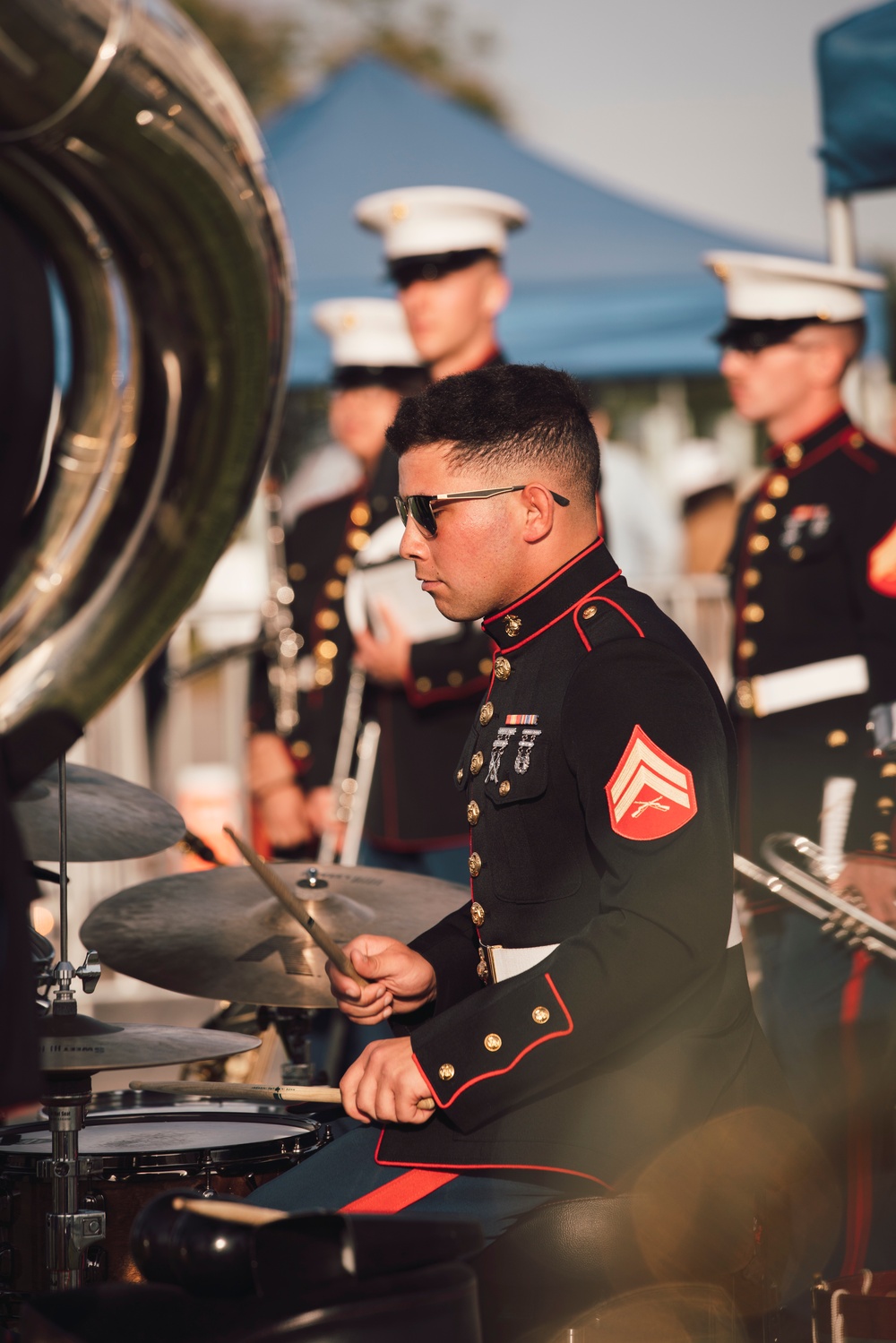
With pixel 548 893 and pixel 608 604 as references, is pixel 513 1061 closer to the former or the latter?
pixel 548 893

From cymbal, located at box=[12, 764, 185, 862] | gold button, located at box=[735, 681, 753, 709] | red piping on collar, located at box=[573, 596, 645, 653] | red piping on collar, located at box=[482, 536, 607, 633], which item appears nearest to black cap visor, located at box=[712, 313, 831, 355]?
gold button, located at box=[735, 681, 753, 709]

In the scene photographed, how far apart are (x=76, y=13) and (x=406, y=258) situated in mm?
2971

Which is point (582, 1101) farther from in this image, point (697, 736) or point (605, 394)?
point (605, 394)

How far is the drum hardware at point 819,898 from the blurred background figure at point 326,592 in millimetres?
1569

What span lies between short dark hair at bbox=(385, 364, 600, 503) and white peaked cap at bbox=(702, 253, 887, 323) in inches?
92.8

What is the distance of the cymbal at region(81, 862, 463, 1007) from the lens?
3.09 m

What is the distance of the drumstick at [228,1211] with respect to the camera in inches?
75.9

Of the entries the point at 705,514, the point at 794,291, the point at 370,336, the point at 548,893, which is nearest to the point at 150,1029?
the point at 548,893

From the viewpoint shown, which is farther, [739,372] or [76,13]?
[739,372]

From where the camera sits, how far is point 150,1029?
281 centimetres

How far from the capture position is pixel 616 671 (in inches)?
88.4

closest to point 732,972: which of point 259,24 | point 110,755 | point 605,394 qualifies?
point 110,755

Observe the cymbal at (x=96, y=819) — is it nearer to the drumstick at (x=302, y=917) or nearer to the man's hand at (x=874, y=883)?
the drumstick at (x=302, y=917)

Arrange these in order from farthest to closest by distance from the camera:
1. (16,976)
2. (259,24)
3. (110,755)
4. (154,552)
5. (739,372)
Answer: (259,24) → (110,755) → (739,372) → (154,552) → (16,976)
